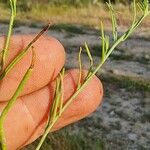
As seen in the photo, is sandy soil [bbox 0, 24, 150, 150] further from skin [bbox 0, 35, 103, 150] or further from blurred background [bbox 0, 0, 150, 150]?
skin [bbox 0, 35, 103, 150]

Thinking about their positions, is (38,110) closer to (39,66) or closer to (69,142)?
(39,66)

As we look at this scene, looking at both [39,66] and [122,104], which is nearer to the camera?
[39,66]

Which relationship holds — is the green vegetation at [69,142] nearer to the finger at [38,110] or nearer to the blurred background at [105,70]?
the blurred background at [105,70]

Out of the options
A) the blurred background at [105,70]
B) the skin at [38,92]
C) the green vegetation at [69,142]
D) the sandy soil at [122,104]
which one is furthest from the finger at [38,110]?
the sandy soil at [122,104]

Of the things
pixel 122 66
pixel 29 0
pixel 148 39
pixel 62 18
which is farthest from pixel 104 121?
pixel 29 0

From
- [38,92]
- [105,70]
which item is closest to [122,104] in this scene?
[105,70]

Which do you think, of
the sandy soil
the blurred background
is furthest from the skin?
the sandy soil
